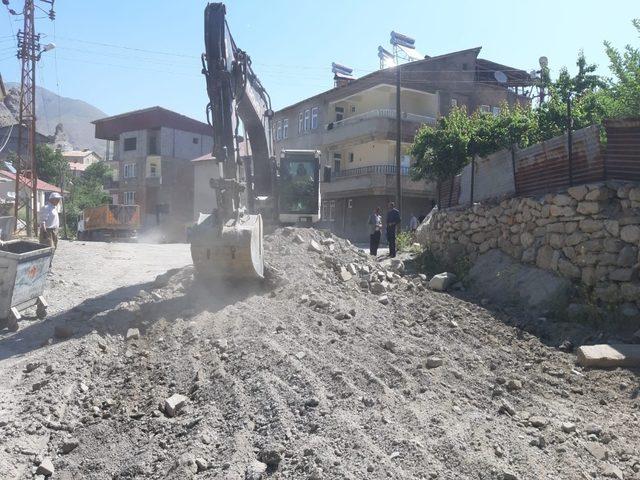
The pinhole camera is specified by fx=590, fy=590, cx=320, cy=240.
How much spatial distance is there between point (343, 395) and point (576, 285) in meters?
5.62

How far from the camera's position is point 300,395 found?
18.0 ft

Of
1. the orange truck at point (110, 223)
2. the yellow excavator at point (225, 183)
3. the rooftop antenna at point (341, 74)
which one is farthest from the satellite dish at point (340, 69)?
the yellow excavator at point (225, 183)

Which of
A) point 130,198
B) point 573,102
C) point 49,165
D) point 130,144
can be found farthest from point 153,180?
point 573,102

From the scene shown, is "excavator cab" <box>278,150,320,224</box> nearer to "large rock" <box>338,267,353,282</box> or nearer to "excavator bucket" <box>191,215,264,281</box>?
"large rock" <box>338,267,353,282</box>

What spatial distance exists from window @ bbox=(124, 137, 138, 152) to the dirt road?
47345 mm

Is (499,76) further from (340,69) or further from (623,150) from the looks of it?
(623,150)

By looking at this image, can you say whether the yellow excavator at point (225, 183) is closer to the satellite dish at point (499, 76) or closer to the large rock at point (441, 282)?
the large rock at point (441, 282)

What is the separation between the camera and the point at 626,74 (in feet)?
34.4

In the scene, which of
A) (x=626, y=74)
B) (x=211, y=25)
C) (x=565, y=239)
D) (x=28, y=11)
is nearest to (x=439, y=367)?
(x=565, y=239)

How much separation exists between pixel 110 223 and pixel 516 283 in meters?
29.1

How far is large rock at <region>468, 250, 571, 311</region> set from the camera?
9.65 meters

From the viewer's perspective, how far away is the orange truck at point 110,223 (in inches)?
1380

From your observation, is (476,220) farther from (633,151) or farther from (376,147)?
(376,147)

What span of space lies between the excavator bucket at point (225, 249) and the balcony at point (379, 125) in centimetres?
2628
